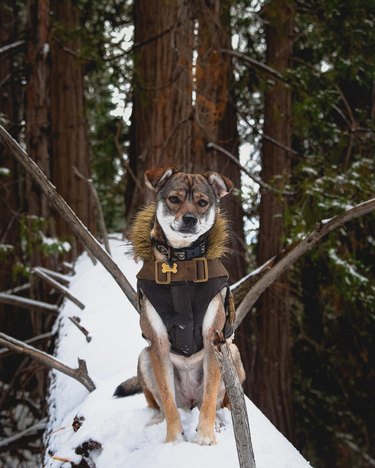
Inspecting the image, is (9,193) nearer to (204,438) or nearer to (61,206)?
(61,206)

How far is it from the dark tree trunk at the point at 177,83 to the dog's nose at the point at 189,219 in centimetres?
319

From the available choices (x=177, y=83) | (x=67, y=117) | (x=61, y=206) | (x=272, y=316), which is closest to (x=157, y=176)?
(x=61, y=206)

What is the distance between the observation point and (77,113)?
8117 mm

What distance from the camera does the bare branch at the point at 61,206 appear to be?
344 centimetres

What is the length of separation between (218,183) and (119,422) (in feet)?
4.66

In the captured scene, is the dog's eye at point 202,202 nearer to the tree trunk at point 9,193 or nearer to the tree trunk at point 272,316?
the tree trunk at point 9,193

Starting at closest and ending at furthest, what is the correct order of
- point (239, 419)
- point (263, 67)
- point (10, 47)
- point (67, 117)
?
point (239, 419) < point (10, 47) < point (263, 67) < point (67, 117)

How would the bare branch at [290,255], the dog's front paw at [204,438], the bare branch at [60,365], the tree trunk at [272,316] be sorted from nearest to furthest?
the dog's front paw at [204,438] → the bare branch at [60,365] → the bare branch at [290,255] → the tree trunk at [272,316]

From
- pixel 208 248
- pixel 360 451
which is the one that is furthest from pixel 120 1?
pixel 360 451

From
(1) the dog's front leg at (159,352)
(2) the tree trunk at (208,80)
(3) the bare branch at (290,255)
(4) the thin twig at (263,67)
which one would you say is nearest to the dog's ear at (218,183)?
(1) the dog's front leg at (159,352)

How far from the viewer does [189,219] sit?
2859 mm

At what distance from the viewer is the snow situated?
2443mm

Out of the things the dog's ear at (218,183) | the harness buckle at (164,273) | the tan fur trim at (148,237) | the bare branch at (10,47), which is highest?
the bare branch at (10,47)

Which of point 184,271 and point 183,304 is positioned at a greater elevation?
point 184,271
